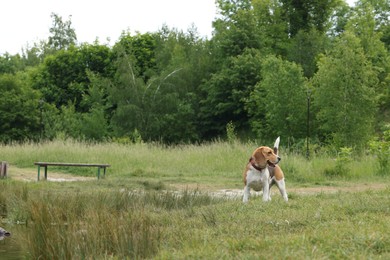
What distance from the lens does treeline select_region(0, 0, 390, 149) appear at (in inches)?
1516

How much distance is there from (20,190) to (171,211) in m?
4.57

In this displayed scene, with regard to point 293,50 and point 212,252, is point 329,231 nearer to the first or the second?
point 212,252

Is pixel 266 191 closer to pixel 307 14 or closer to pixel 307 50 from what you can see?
pixel 307 50

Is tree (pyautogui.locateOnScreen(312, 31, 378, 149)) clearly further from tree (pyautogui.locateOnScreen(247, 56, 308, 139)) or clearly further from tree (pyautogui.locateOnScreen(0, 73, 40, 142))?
tree (pyautogui.locateOnScreen(0, 73, 40, 142))

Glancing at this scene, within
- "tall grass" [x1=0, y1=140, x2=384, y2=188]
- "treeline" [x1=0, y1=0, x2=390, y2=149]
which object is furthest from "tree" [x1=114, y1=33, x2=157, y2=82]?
"tall grass" [x1=0, y1=140, x2=384, y2=188]

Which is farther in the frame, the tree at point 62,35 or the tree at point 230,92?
the tree at point 62,35

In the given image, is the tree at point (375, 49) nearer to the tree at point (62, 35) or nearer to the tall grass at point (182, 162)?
the tall grass at point (182, 162)

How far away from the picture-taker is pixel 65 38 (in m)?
81.6

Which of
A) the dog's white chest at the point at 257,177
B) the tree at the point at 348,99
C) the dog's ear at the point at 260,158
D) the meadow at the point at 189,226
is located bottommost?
the meadow at the point at 189,226

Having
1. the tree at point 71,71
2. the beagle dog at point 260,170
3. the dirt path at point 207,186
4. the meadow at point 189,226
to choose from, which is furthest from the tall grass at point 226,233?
the tree at point 71,71

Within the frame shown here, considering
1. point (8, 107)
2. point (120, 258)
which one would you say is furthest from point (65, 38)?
point (120, 258)

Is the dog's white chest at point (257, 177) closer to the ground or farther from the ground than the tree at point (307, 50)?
closer to the ground

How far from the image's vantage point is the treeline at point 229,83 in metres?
38.5

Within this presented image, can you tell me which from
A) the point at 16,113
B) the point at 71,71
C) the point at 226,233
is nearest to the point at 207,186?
the point at 226,233
